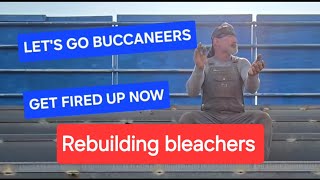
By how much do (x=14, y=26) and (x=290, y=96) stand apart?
10.0 ft

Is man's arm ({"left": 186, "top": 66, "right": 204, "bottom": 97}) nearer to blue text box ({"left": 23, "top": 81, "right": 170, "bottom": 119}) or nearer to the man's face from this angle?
the man's face

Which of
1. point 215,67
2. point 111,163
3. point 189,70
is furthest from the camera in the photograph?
point 189,70

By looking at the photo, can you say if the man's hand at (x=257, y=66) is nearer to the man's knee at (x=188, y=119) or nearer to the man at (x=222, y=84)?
the man at (x=222, y=84)

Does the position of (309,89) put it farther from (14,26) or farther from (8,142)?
(8,142)

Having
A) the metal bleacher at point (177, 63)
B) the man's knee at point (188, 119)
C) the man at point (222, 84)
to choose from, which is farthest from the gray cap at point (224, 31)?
the metal bleacher at point (177, 63)

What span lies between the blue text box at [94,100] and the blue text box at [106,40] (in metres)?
0.28

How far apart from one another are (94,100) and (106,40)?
1.40ft

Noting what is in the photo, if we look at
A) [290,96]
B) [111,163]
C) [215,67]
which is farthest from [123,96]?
[290,96]

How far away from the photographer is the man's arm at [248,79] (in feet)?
9.00

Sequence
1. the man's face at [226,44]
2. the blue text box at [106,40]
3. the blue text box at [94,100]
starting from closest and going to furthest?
the man's face at [226,44]
the blue text box at [94,100]
the blue text box at [106,40]

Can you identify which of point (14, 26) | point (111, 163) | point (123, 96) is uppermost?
point (14, 26)

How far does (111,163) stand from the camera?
Result: 8.05 ft

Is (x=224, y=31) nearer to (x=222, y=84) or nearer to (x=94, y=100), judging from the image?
(x=222, y=84)

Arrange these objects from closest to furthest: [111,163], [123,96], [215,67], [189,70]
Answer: [111,163] < [215,67] < [123,96] < [189,70]
